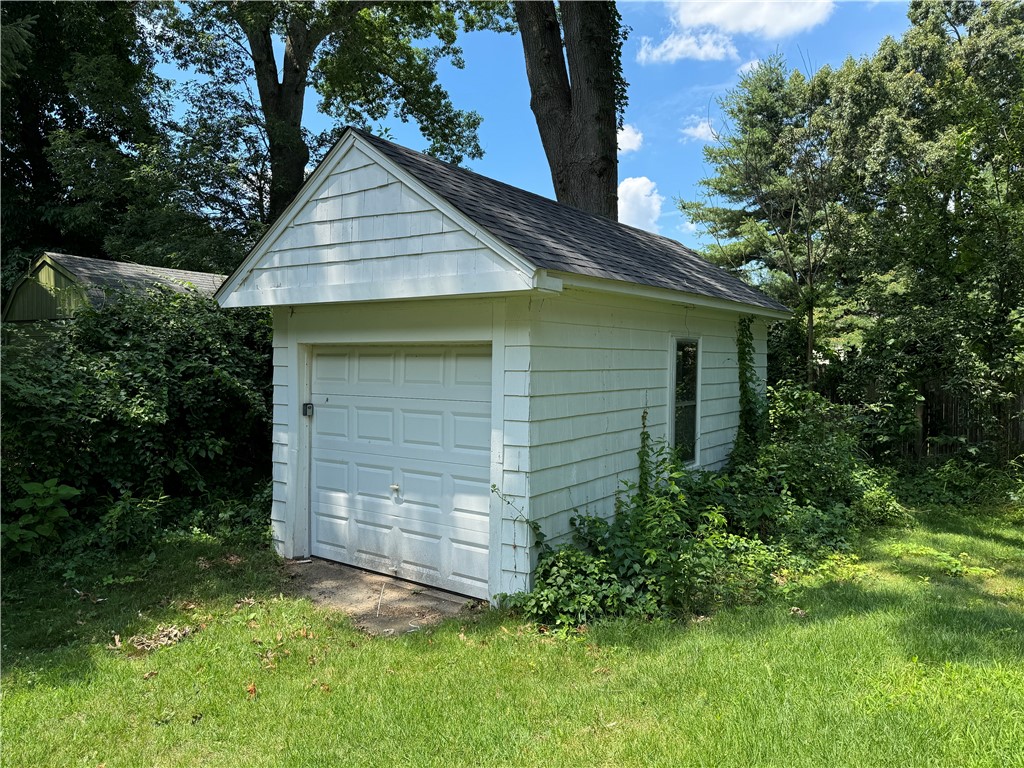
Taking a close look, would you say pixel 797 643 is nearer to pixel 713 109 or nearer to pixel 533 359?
pixel 533 359

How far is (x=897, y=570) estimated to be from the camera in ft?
19.2

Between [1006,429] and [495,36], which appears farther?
[495,36]

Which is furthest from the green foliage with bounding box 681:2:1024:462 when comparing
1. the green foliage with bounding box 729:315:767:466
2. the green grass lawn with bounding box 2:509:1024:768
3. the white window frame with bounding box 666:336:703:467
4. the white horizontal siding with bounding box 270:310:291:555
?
the white horizontal siding with bounding box 270:310:291:555

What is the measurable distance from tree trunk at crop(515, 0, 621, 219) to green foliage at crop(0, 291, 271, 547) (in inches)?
Result: 279

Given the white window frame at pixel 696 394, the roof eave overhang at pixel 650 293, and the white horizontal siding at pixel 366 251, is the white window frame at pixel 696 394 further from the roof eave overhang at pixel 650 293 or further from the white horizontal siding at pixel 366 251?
the white horizontal siding at pixel 366 251

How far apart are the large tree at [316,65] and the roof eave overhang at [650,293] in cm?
1384

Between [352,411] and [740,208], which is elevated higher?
[740,208]

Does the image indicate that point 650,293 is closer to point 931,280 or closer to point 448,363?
point 448,363

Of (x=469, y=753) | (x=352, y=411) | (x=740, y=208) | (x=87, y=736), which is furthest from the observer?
(x=740, y=208)

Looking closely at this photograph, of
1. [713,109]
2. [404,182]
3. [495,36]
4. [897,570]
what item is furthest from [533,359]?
[495,36]

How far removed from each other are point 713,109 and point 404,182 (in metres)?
10.1

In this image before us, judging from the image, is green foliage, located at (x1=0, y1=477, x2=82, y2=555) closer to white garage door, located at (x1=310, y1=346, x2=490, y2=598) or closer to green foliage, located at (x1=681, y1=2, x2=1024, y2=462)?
white garage door, located at (x1=310, y1=346, x2=490, y2=598)

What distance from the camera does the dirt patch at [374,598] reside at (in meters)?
5.05

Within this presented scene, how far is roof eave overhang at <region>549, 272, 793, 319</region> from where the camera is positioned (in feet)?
16.1
